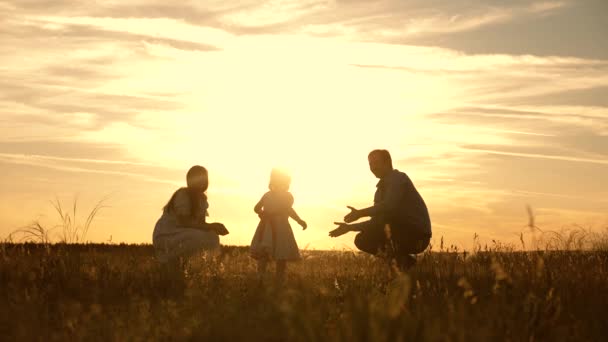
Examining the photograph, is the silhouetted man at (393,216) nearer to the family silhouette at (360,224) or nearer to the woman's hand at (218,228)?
the family silhouette at (360,224)

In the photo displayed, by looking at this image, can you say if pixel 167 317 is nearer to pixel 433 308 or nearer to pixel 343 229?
pixel 433 308

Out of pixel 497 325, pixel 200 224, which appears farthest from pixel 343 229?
pixel 497 325

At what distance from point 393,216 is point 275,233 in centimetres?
198

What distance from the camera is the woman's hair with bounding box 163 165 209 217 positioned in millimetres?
9836

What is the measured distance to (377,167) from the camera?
31.7 feet

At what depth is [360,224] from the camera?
9.66 metres

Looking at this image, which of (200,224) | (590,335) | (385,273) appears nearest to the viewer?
(590,335)

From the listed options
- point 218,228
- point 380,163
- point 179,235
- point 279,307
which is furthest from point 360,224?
point 279,307

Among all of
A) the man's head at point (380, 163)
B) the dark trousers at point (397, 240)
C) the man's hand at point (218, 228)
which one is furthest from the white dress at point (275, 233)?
the man's head at point (380, 163)

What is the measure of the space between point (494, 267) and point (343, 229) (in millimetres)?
5421

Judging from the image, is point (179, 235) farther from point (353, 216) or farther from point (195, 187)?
point (353, 216)

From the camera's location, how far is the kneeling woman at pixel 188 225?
9.83 metres

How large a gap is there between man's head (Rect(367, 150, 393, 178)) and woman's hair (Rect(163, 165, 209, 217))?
2.29 m

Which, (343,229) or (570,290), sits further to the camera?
(343,229)
